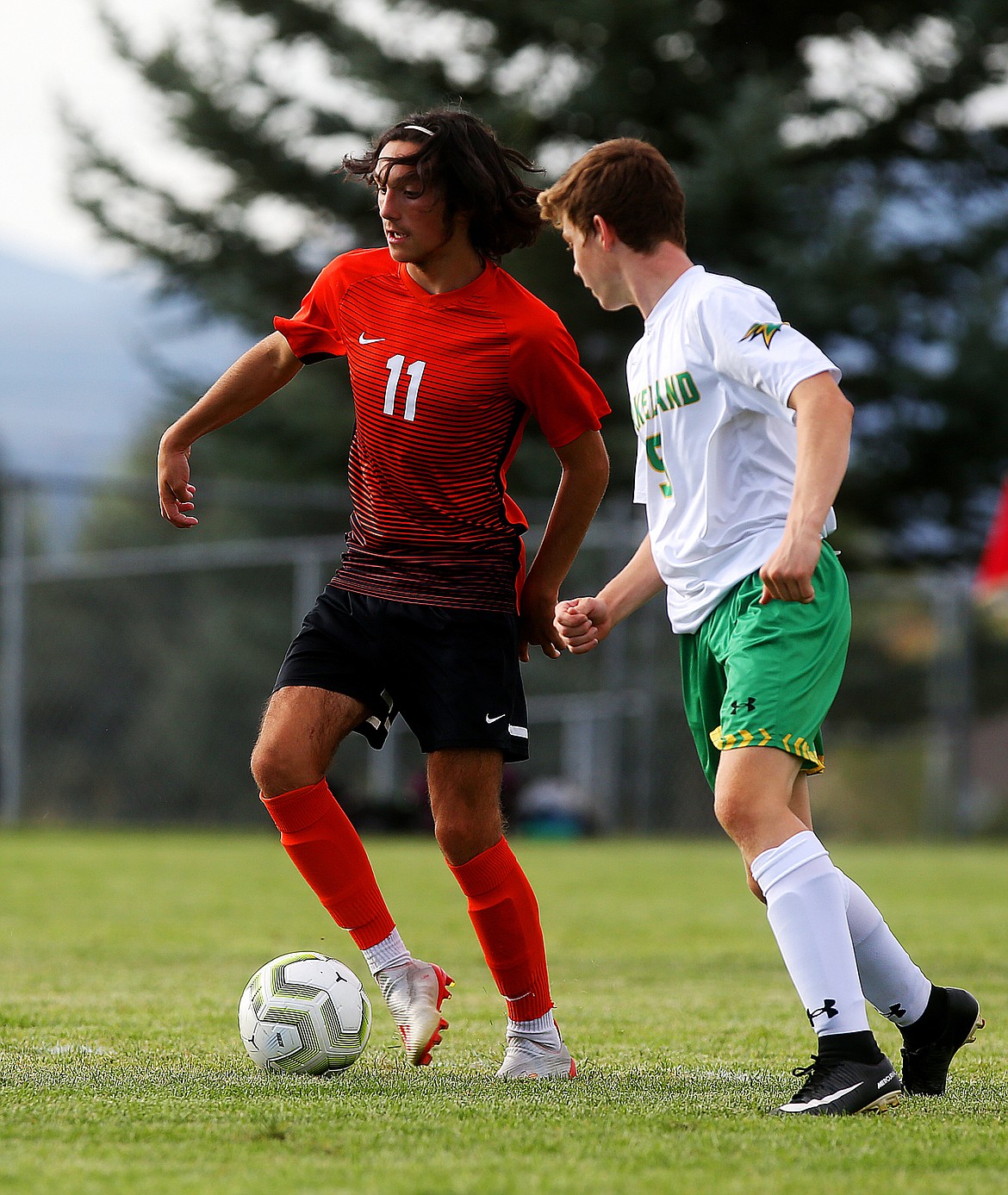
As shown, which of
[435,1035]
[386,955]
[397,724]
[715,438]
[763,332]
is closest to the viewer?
[763,332]

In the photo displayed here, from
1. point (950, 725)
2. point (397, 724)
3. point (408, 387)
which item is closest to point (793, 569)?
point (408, 387)

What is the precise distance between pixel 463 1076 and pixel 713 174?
14.6 metres

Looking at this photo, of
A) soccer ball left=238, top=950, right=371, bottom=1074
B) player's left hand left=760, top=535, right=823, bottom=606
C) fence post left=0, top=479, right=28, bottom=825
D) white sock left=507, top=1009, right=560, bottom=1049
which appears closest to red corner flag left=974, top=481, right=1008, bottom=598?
fence post left=0, top=479, right=28, bottom=825

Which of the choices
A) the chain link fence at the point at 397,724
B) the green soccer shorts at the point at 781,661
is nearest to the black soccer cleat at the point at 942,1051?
the green soccer shorts at the point at 781,661

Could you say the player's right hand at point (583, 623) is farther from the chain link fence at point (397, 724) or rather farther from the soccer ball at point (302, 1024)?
the chain link fence at point (397, 724)

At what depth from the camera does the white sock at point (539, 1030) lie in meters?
3.57

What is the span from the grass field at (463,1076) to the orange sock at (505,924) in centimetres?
19

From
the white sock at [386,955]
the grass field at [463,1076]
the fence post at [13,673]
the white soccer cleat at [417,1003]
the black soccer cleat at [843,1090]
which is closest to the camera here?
the grass field at [463,1076]

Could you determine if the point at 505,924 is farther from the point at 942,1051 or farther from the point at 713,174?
the point at 713,174

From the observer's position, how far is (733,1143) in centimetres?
269

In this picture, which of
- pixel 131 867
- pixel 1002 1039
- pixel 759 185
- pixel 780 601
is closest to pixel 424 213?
pixel 780 601

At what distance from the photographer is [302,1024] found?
351 cm

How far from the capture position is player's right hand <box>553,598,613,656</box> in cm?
356

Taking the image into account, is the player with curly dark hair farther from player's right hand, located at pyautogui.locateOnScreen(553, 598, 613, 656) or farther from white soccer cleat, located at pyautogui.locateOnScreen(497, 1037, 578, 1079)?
player's right hand, located at pyautogui.locateOnScreen(553, 598, 613, 656)
